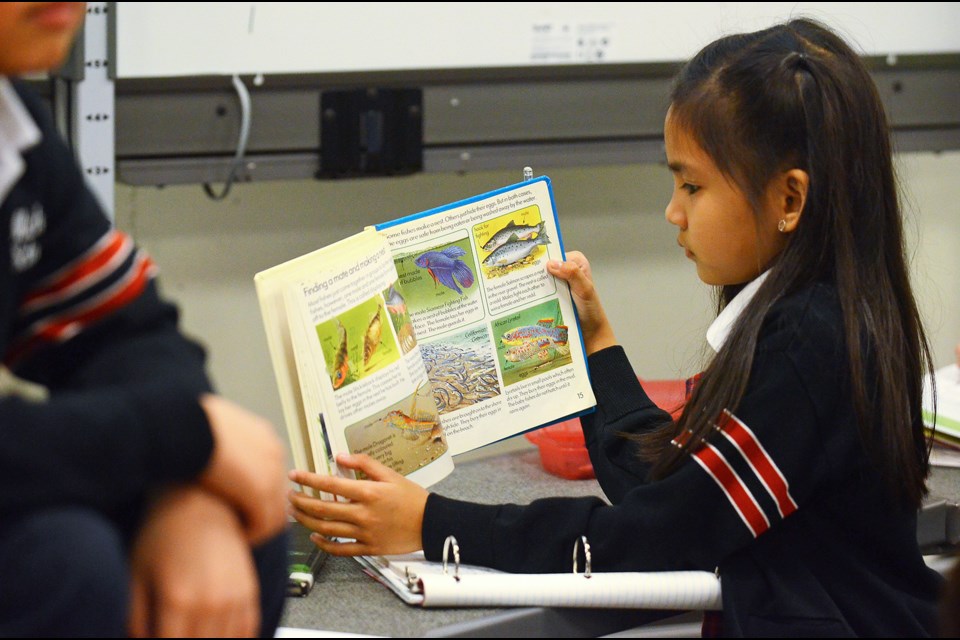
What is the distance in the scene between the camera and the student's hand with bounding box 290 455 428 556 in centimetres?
92

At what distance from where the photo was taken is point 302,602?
3.01 ft

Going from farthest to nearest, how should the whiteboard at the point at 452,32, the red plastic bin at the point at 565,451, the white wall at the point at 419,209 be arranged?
the white wall at the point at 419,209 → the whiteboard at the point at 452,32 → the red plastic bin at the point at 565,451

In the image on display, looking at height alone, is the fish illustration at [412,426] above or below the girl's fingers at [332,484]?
above

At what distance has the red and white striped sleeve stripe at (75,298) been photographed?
0.57 metres

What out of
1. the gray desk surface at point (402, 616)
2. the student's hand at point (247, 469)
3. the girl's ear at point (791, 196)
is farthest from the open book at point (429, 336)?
the student's hand at point (247, 469)

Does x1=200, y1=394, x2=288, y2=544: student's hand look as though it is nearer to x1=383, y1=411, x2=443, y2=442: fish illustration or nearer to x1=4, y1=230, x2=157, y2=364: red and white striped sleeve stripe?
x1=4, y1=230, x2=157, y2=364: red and white striped sleeve stripe

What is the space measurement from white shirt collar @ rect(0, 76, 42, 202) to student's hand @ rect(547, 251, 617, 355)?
0.59m

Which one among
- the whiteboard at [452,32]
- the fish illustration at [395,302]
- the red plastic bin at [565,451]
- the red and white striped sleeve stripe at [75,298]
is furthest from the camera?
the whiteboard at [452,32]

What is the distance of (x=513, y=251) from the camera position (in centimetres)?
105

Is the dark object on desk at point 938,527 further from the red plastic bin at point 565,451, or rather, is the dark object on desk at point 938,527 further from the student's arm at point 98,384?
the student's arm at point 98,384

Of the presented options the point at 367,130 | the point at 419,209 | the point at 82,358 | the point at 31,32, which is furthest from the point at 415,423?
the point at 419,209

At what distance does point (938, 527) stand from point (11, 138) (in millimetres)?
1007

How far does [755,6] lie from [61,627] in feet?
5.71

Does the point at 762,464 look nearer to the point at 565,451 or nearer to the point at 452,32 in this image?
the point at 565,451
